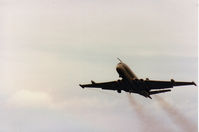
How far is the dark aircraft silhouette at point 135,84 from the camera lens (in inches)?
4141

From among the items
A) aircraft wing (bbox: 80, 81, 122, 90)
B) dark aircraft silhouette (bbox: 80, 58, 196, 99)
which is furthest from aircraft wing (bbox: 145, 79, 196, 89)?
aircraft wing (bbox: 80, 81, 122, 90)

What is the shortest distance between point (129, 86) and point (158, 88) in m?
6.37

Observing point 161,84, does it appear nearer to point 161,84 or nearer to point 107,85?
point 161,84

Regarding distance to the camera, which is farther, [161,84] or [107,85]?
[107,85]

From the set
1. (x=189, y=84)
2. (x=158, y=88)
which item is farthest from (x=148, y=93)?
(x=189, y=84)

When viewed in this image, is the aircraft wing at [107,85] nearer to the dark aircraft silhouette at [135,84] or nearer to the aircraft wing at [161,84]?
the dark aircraft silhouette at [135,84]

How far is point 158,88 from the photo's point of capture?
10912 centimetres

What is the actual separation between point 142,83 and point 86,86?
14.1 m

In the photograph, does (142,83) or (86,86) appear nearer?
(142,83)

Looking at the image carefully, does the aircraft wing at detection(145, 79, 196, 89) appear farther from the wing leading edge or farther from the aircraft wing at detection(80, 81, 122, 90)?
the aircraft wing at detection(80, 81, 122, 90)

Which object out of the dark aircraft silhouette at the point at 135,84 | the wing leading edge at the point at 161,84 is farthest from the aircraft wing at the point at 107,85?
the wing leading edge at the point at 161,84

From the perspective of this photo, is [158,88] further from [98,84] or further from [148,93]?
[98,84]

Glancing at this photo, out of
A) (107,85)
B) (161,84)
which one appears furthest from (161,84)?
(107,85)

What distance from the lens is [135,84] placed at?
106875 millimetres
